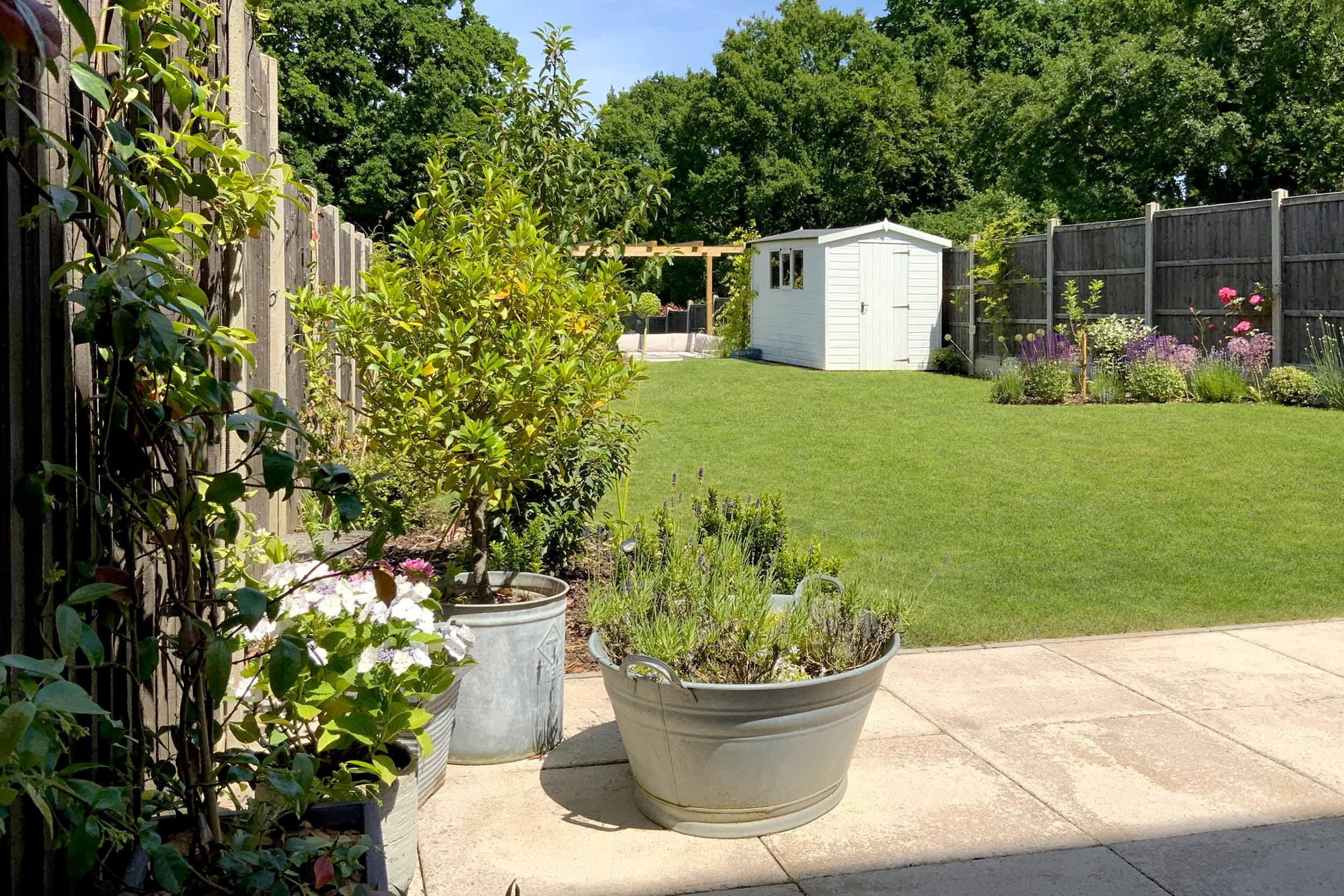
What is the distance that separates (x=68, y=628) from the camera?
4.86ft

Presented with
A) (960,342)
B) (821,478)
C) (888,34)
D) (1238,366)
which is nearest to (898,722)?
(821,478)

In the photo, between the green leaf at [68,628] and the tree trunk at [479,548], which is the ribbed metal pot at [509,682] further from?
the green leaf at [68,628]

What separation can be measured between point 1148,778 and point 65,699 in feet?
11.2

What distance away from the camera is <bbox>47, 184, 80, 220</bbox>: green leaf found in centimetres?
157

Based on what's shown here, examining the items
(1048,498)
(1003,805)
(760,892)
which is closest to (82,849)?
(760,892)

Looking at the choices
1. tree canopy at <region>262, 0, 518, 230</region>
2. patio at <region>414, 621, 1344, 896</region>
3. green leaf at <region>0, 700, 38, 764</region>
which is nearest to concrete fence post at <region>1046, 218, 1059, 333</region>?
patio at <region>414, 621, 1344, 896</region>

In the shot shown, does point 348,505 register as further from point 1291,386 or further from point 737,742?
point 1291,386

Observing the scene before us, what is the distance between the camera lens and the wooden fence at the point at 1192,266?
43.9 feet

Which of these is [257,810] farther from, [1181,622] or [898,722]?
[1181,622]

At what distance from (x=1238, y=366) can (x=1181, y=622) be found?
9235mm

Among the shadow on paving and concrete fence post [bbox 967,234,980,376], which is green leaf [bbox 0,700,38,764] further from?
concrete fence post [bbox 967,234,980,376]

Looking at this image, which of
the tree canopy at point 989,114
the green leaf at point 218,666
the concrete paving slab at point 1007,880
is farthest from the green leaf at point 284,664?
the tree canopy at point 989,114

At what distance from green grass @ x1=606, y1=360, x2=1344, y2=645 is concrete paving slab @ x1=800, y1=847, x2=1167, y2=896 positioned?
2.24 metres

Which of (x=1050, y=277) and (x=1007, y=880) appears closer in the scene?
(x=1007, y=880)
